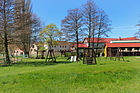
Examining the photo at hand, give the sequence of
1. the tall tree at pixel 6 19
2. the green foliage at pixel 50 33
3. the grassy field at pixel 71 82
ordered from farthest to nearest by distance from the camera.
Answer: the green foliage at pixel 50 33
the tall tree at pixel 6 19
the grassy field at pixel 71 82

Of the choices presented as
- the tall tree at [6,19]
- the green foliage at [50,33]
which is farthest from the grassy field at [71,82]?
the green foliage at [50,33]

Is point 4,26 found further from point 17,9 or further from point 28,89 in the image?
point 28,89

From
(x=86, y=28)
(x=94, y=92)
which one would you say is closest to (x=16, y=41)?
(x=94, y=92)

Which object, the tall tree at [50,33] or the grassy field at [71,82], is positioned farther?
the tall tree at [50,33]

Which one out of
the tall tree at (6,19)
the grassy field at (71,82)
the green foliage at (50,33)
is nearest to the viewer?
the grassy field at (71,82)

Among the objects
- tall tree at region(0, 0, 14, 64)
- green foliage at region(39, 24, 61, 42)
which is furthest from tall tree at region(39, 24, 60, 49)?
tall tree at region(0, 0, 14, 64)

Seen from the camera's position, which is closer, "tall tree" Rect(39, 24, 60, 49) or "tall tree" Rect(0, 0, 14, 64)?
"tall tree" Rect(0, 0, 14, 64)

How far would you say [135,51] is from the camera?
3791 centimetres

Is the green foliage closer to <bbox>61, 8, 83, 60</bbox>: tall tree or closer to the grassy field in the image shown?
<bbox>61, 8, 83, 60</bbox>: tall tree

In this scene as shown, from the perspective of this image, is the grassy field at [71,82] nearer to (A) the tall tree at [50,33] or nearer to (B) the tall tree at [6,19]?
(B) the tall tree at [6,19]

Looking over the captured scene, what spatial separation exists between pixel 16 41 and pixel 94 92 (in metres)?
15.8

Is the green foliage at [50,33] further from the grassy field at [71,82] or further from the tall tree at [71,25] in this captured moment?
the grassy field at [71,82]

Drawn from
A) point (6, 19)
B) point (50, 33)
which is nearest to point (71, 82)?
point (6, 19)

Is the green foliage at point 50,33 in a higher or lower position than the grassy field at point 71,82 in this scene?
higher
